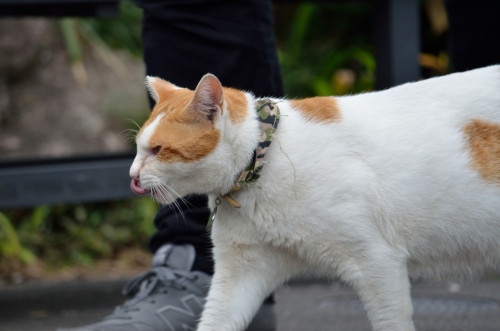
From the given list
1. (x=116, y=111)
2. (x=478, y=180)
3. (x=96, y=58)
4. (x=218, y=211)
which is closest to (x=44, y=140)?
(x=116, y=111)

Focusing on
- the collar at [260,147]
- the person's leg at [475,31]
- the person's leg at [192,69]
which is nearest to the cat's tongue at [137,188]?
the collar at [260,147]

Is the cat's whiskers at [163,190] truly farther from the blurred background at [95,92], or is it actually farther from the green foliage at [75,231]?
the green foliage at [75,231]

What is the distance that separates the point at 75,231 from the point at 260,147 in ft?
7.53

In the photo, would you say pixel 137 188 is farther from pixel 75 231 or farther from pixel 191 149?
pixel 75 231

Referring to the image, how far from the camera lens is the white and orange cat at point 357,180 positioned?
1.24 metres

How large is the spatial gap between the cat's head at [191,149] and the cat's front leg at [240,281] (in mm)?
151

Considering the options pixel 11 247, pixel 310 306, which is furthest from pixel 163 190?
pixel 11 247

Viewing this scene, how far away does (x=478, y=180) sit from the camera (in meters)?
1.27

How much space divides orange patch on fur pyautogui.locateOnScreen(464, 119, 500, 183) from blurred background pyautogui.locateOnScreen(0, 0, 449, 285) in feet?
6.04

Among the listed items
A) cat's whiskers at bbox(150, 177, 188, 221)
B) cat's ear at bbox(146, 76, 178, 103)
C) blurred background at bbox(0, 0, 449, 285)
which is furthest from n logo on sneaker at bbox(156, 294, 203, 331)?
blurred background at bbox(0, 0, 449, 285)

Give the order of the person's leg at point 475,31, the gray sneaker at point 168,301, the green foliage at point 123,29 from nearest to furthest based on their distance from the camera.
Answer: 1. the gray sneaker at point 168,301
2. the person's leg at point 475,31
3. the green foliage at point 123,29

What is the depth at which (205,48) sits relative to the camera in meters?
1.69

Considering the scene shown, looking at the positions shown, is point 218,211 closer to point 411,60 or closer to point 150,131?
point 150,131

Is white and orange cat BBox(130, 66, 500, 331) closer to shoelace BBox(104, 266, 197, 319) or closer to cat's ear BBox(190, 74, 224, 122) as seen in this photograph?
cat's ear BBox(190, 74, 224, 122)
